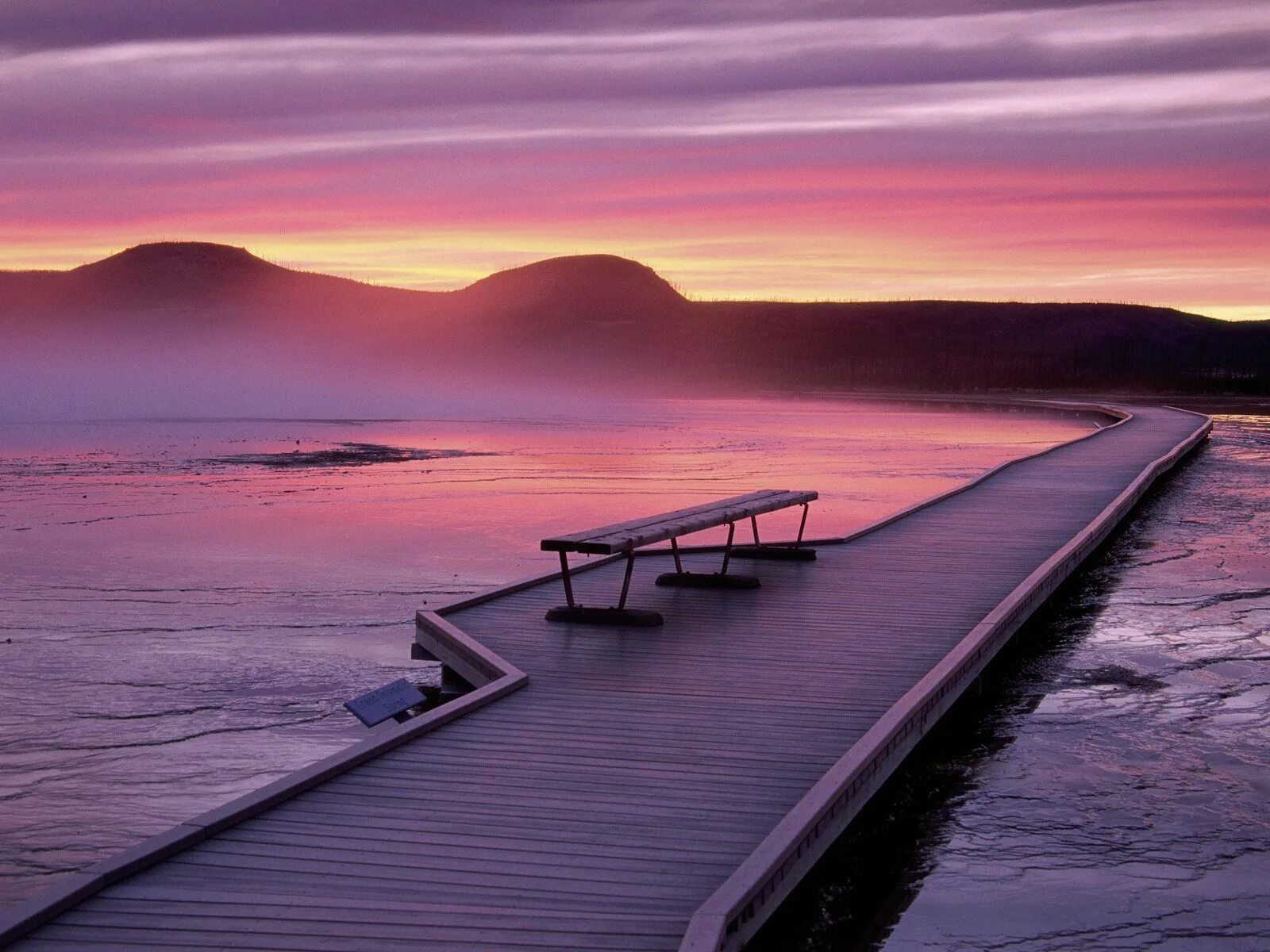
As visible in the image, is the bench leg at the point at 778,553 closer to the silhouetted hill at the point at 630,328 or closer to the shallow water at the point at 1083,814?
the shallow water at the point at 1083,814

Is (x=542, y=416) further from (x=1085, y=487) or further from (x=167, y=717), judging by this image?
(x=167, y=717)

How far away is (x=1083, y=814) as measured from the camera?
6.11m

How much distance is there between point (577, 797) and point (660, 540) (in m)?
4.08

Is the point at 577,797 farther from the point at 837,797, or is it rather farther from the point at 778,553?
the point at 778,553

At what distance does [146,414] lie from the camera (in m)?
59.8

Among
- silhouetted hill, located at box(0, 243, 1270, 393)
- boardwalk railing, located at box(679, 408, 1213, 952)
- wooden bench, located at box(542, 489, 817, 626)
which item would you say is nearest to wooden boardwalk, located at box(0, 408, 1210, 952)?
boardwalk railing, located at box(679, 408, 1213, 952)

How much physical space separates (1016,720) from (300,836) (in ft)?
15.8

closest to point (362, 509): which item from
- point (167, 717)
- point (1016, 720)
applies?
point (167, 717)

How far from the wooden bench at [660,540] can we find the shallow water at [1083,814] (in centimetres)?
187

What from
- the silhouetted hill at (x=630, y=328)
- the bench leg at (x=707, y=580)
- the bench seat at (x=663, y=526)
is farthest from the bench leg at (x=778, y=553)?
the silhouetted hill at (x=630, y=328)

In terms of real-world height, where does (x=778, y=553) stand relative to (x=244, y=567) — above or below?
above

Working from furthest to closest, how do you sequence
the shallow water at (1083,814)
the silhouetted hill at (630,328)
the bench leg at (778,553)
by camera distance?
the silhouetted hill at (630,328) → the bench leg at (778,553) → the shallow water at (1083,814)

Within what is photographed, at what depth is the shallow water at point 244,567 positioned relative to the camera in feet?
22.3

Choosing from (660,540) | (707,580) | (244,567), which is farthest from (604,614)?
(244,567)
